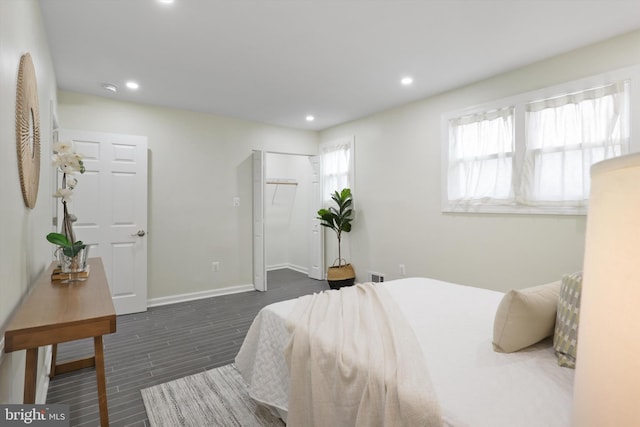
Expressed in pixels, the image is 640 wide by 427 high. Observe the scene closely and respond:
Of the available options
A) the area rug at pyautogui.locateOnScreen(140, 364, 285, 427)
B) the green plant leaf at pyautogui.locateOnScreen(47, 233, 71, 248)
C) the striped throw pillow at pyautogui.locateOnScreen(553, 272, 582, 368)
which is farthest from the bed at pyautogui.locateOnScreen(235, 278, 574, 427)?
the green plant leaf at pyautogui.locateOnScreen(47, 233, 71, 248)

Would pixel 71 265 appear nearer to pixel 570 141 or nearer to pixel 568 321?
pixel 568 321

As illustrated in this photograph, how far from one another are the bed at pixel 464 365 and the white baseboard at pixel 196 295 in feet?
9.13

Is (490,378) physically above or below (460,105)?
below

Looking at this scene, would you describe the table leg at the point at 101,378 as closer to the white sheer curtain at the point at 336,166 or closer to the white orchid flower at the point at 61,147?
the white orchid flower at the point at 61,147

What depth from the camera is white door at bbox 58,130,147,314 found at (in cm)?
→ 380

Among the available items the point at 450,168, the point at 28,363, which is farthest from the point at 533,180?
the point at 28,363

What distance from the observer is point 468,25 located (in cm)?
248

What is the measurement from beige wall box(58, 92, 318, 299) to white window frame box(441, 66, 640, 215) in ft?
9.39

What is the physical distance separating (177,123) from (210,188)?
0.99m

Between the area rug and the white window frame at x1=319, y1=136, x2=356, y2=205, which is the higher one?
the white window frame at x1=319, y1=136, x2=356, y2=205

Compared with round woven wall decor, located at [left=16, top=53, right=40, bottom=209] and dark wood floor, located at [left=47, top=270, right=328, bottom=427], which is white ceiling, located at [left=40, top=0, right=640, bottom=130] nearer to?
round woven wall decor, located at [left=16, top=53, right=40, bottom=209]

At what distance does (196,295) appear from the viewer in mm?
4602

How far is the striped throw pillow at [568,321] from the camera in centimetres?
125

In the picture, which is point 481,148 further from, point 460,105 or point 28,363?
point 28,363
